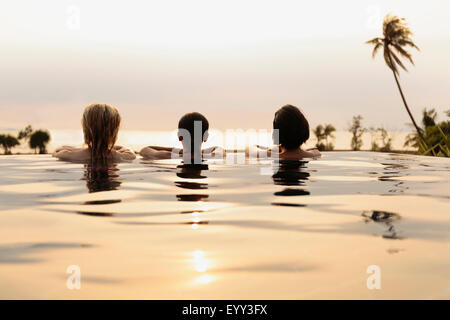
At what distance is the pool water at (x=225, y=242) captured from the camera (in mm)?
1854

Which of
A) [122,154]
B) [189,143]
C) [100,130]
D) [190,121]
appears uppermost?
[190,121]

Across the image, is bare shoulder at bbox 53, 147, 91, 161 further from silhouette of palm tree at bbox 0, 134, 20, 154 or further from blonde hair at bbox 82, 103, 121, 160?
silhouette of palm tree at bbox 0, 134, 20, 154

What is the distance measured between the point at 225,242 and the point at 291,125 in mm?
5300

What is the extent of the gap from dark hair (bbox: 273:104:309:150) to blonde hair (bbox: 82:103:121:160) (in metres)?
2.76

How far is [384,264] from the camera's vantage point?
2.11m

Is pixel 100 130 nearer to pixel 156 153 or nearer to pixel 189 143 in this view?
pixel 189 143

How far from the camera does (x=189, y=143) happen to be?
8312 millimetres

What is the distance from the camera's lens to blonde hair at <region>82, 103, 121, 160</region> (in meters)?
7.14

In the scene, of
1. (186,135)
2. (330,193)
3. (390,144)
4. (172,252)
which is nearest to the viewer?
(172,252)

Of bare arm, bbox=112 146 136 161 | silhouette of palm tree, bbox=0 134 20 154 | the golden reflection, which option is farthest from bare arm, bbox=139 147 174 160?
silhouette of palm tree, bbox=0 134 20 154

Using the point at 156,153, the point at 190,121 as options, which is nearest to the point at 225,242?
the point at 190,121
